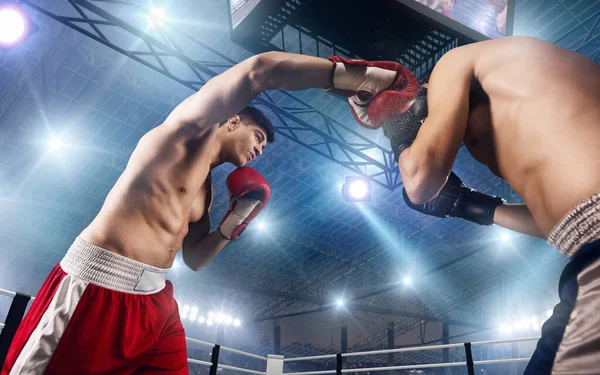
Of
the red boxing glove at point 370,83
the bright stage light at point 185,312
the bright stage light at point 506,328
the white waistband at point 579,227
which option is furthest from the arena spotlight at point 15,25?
the bright stage light at point 506,328

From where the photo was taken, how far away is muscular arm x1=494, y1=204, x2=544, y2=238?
126 centimetres

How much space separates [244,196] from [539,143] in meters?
1.41

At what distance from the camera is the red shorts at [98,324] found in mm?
1130

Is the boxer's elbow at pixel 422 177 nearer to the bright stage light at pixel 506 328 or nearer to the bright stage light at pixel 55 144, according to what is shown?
the bright stage light at pixel 55 144

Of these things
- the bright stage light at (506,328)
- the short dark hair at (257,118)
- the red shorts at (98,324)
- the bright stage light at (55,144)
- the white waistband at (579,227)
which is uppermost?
the bright stage light at (55,144)

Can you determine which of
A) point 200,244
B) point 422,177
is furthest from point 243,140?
point 422,177

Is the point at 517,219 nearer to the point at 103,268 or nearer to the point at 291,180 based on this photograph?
the point at 103,268

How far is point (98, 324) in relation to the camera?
121cm

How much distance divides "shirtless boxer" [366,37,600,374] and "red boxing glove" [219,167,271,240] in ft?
3.00

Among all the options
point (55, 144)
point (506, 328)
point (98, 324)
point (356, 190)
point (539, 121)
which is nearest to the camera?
point (539, 121)

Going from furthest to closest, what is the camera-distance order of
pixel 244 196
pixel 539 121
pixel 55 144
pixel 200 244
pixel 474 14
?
pixel 55 144 < pixel 474 14 < pixel 244 196 < pixel 200 244 < pixel 539 121

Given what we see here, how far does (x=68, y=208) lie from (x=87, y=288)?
283 inches

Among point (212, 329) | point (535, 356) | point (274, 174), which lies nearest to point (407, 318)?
point (212, 329)

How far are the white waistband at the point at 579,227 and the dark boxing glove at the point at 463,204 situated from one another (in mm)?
590
